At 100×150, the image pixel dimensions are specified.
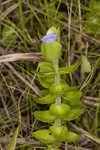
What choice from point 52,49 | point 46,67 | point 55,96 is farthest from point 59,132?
point 52,49

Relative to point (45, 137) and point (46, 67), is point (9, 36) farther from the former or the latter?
point (45, 137)

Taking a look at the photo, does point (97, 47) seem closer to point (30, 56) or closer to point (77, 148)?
point (30, 56)

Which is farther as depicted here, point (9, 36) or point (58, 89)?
point (9, 36)

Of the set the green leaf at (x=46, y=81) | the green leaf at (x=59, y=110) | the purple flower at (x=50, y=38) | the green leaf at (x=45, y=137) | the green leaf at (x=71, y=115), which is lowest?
the green leaf at (x=45, y=137)

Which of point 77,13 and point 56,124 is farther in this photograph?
point 77,13

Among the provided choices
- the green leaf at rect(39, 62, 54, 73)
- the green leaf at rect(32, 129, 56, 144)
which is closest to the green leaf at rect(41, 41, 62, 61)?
the green leaf at rect(39, 62, 54, 73)

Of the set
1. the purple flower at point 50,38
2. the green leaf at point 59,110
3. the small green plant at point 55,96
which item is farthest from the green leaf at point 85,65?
the purple flower at point 50,38

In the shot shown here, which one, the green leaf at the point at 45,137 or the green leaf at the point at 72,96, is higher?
the green leaf at the point at 72,96

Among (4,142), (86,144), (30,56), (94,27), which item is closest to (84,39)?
(94,27)

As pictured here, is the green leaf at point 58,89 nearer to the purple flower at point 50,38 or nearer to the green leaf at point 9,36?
the purple flower at point 50,38
